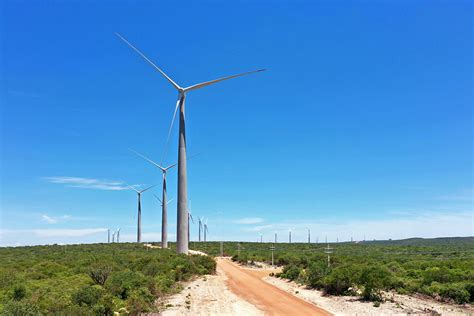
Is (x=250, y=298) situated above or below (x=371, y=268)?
below

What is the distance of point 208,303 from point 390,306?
382 inches

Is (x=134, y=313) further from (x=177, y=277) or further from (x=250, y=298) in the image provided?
(x=177, y=277)

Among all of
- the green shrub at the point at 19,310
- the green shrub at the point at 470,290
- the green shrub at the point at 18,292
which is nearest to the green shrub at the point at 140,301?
the green shrub at the point at 19,310

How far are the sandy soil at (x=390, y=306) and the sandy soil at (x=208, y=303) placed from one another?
4.34 metres

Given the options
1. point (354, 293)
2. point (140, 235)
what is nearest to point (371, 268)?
point (354, 293)

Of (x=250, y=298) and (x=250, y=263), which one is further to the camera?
(x=250, y=263)

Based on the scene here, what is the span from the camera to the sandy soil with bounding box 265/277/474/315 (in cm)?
2128

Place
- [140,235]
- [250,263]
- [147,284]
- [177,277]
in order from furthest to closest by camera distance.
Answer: [140,235]
[250,263]
[177,277]
[147,284]

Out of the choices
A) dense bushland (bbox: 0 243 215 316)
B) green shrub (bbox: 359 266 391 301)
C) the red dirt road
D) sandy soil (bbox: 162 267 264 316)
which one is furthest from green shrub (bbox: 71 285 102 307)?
green shrub (bbox: 359 266 391 301)

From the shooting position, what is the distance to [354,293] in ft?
88.1

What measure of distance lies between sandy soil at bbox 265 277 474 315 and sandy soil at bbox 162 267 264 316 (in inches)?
171

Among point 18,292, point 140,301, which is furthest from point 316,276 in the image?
point 18,292

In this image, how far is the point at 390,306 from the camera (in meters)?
22.7

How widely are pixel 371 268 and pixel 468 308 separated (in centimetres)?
575
